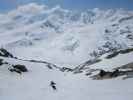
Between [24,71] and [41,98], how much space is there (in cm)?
3613

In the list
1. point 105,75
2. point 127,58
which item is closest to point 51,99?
point 105,75

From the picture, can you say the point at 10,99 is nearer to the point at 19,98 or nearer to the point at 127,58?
the point at 19,98

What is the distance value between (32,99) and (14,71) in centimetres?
3116

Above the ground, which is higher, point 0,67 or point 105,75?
point 0,67

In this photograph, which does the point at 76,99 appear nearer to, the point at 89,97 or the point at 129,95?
the point at 89,97

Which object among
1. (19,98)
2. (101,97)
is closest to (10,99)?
(19,98)

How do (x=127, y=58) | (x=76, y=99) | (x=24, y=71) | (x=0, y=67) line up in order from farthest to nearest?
(x=127, y=58)
(x=24, y=71)
(x=0, y=67)
(x=76, y=99)

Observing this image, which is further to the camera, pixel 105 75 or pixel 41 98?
pixel 105 75

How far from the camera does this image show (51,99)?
30.1 meters

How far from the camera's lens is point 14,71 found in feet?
198

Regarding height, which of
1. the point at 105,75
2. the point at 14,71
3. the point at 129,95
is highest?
the point at 14,71

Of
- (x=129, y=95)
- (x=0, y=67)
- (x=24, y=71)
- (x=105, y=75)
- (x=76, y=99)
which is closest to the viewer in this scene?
(x=129, y=95)

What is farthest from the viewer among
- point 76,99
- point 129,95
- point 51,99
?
point 51,99

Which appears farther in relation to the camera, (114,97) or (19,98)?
(19,98)
